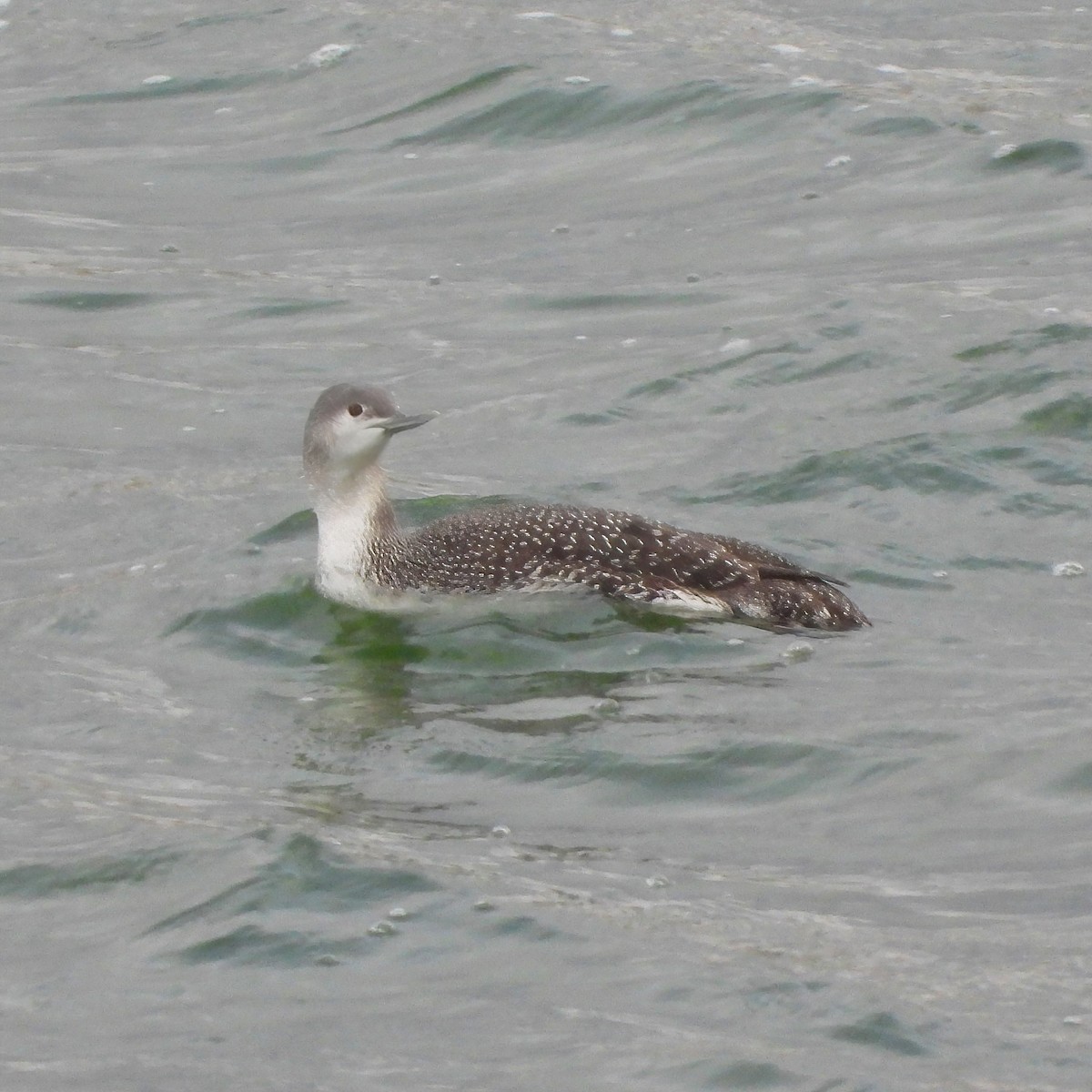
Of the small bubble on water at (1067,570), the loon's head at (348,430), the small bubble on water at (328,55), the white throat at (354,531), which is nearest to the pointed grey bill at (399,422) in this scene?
the loon's head at (348,430)

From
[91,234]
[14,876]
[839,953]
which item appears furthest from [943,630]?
[91,234]

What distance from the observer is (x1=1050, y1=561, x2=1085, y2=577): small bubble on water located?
942cm

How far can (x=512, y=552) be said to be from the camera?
900 cm

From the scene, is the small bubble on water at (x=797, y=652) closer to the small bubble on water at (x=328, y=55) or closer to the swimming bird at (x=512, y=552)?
the swimming bird at (x=512, y=552)

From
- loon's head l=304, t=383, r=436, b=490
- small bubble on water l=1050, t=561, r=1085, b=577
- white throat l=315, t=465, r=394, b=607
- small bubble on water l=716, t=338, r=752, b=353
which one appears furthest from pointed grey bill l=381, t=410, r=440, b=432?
small bubble on water l=716, t=338, r=752, b=353

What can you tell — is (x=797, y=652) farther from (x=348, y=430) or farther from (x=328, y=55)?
(x=328, y=55)

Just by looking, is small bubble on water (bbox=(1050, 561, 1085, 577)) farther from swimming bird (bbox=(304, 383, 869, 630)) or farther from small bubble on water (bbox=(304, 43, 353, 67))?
small bubble on water (bbox=(304, 43, 353, 67))

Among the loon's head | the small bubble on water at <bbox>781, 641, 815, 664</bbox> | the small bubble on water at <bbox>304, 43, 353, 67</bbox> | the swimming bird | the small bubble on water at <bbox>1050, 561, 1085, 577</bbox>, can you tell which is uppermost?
the small bubble on water at <bbox>304, 43, 353, 67</bbox>

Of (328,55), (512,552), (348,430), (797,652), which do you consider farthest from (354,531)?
(328,55)

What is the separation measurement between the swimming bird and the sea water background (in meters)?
0.15

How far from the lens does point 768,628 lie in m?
8.80

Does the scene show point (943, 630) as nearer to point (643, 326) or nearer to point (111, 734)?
point (111, 734)

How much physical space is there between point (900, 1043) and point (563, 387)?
686 cm

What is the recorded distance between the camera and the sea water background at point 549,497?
621 cm
